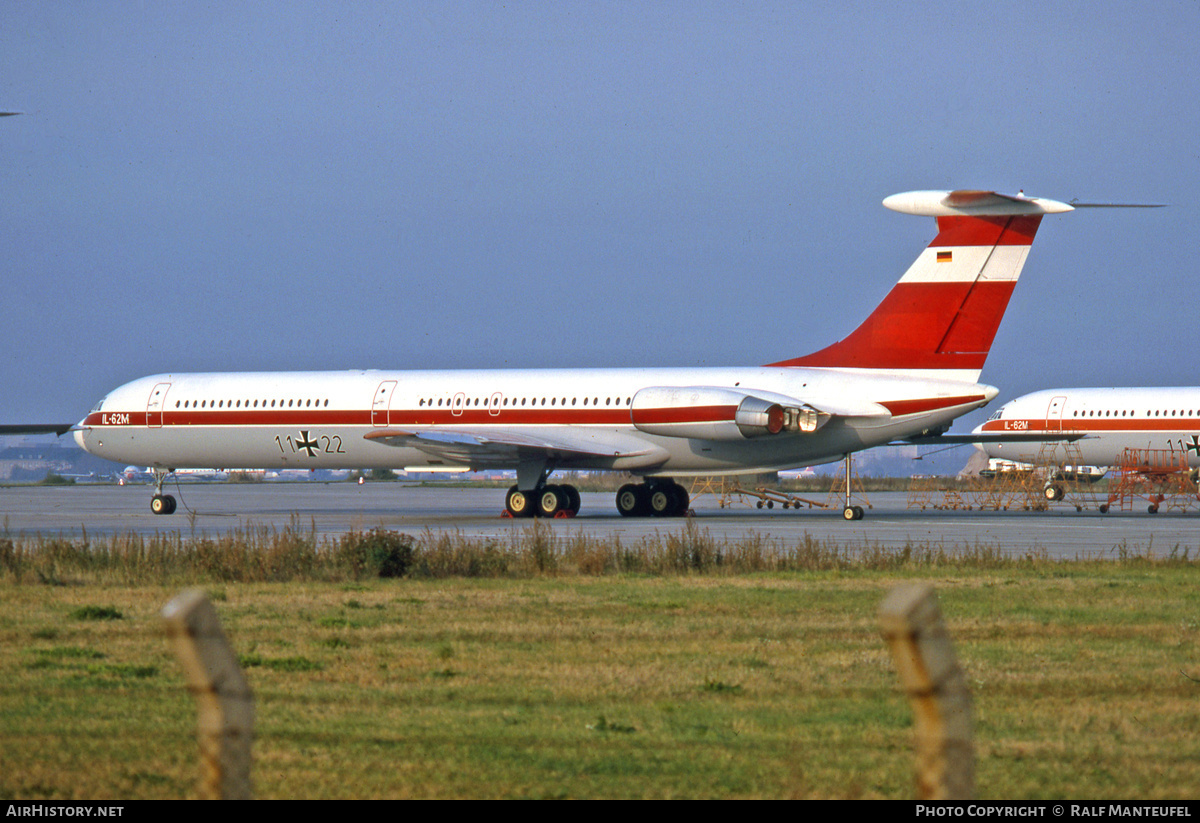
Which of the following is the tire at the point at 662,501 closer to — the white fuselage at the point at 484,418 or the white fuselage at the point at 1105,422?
the white fuselage at the point at 484,418

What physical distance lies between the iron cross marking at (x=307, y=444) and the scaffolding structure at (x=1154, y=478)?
22.8 meters

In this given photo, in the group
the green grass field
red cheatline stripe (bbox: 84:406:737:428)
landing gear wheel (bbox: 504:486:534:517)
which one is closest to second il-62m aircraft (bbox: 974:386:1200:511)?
red cheatline stripe (bbox: 84:406:737:428)

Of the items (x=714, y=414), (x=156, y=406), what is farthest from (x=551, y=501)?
(x=156, y=406)

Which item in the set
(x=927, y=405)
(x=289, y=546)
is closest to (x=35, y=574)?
(x=289, y=546)

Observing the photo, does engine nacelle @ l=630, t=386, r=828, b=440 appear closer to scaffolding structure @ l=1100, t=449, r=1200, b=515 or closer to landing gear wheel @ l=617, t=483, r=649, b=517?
landing gear wheel @ l=617, t=483, r=649, b=517

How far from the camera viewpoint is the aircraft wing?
112 feet

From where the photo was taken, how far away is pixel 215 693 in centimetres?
374

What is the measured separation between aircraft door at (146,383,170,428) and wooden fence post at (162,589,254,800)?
37.0 m

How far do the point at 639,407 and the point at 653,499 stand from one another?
362 centimetres

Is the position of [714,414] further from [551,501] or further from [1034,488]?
[1034,488]

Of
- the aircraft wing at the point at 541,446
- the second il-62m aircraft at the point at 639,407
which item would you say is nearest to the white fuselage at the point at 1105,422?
the second il-62m aircraft at the point at 639,407

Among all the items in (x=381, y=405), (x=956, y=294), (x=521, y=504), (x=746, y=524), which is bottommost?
(x=746, y=524)

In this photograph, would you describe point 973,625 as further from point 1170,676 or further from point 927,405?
point 927,405

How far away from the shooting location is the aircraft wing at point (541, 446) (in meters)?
34.2
